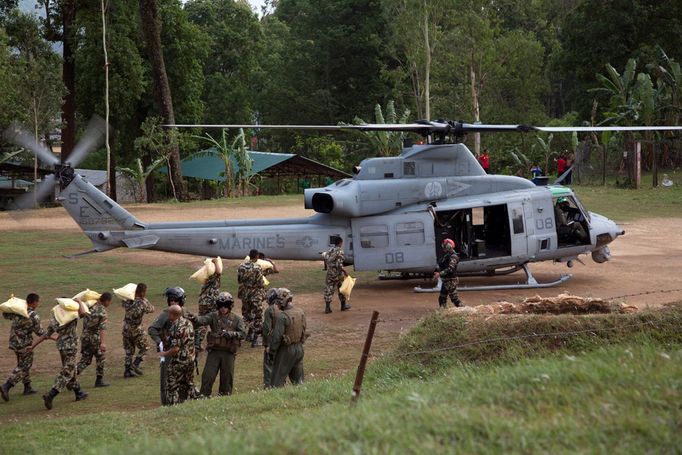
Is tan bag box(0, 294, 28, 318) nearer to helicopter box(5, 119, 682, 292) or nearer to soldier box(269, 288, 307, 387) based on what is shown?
soldier box(269, 288, 307, 387)

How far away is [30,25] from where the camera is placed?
143 feet

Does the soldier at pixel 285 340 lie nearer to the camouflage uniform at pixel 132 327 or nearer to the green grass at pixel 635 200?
the camouflage uniform at pixel 132 327

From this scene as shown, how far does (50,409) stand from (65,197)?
7.04 m

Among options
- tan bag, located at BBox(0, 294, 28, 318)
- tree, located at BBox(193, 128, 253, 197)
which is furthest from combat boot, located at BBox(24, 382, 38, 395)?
tree, located at BBox(193, 128, 253, 197)

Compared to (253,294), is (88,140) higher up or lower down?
higher up

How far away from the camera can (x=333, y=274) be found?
17.0 metres

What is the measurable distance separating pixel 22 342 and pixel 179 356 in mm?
2766

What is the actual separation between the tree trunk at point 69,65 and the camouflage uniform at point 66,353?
36.1m

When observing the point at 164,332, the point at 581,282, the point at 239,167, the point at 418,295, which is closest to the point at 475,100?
the point at 239,167

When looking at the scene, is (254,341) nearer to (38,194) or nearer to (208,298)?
(208,298)

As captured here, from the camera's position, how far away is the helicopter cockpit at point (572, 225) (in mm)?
18703

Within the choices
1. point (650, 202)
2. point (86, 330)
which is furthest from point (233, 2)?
point (86, 330)

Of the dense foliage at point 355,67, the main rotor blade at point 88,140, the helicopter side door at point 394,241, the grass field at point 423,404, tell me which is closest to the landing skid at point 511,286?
the helicopter side door at point 394,241

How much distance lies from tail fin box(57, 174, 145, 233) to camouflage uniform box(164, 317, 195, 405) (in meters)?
7.49
